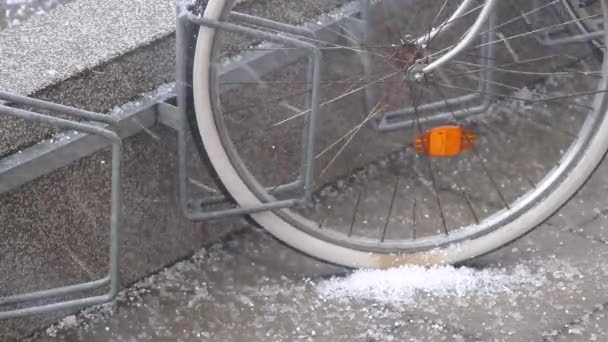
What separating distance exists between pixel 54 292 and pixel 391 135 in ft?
4.56

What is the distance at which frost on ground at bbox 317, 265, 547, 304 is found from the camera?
10.4ft

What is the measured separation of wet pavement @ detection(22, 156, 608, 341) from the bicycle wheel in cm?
10

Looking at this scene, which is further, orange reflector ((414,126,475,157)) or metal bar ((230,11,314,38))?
orange reflector ((414,126,475,157))

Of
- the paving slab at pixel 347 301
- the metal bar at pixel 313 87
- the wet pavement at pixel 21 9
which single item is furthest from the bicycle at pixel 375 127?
the wet pavement at pixel 21 9

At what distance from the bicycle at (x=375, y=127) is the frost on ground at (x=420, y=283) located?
0.04 m

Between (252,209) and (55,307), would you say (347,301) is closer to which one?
(252,209)

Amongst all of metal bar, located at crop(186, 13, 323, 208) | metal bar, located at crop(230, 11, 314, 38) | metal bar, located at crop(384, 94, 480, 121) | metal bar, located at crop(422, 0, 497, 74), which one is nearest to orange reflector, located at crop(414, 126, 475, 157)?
metal bar, located at crop(384, 94, 480, 121)

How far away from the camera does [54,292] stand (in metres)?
2.79

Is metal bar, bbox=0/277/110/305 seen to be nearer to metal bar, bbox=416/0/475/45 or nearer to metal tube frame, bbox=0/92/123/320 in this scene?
metal tube frame, bbox=0/92/123/320

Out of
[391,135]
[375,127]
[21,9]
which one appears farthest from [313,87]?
[21,9]

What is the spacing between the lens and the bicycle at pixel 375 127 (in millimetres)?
2924

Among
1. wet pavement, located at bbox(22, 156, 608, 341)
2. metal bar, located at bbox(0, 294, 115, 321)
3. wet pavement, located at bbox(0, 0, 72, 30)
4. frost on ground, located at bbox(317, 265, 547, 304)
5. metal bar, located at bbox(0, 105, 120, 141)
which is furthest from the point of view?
wet pavement, located at bbox(0, 0, 72, 30)

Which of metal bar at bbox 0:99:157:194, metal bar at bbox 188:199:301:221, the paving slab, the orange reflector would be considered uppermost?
the orange reflector

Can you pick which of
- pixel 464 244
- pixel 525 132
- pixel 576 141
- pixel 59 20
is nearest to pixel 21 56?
pixel 59 20
